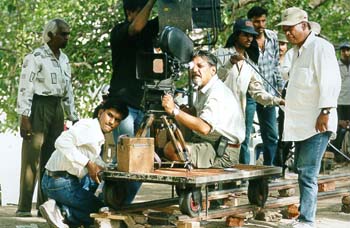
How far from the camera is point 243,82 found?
328 inches

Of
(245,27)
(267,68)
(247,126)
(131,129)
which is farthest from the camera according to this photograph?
(267,68)

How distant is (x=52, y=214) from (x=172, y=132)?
113cm

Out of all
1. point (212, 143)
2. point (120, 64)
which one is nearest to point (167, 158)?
point (212, 143)

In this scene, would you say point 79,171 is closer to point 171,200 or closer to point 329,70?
point 171,200

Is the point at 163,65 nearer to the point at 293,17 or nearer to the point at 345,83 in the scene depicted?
the point at 293,17

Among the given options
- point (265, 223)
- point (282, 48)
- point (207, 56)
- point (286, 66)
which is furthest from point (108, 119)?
point (282, 48)

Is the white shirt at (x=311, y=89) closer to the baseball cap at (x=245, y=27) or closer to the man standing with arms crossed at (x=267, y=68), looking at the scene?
the baseball cap at (x=245, y=27)

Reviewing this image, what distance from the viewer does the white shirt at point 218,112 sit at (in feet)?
22.5

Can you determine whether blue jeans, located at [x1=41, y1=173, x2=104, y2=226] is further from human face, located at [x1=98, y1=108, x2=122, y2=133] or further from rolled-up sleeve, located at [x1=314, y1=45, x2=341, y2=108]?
rolled-up sleeve, located at [x1=314, y1=45, x2=341, y2=108]

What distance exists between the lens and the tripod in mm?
6772

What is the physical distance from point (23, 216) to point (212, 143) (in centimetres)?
212

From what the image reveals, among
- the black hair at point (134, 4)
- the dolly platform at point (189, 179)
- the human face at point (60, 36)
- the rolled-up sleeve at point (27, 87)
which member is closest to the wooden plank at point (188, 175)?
the dolly platform at point (189, 179)

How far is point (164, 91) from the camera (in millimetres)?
6746

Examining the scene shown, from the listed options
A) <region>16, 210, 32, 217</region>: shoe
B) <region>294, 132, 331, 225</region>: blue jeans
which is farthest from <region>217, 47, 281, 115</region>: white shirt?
<region>16, 210, 32, 217</region>: shoe
